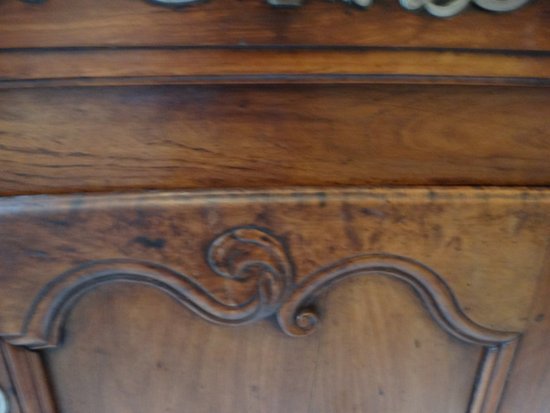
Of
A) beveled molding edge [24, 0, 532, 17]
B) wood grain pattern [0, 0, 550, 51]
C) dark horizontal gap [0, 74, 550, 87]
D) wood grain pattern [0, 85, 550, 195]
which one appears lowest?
wood grain pattern [0, 85, 550, 195]

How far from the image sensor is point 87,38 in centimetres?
25

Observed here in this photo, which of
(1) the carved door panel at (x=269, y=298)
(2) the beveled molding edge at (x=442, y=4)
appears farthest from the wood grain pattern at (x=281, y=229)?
(2) the beveled molding edge at (x=442, y=4)

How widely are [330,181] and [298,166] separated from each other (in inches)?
0.9

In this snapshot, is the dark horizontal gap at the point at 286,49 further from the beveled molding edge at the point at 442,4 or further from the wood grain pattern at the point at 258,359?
the wood grain pattern at the point at 258,359

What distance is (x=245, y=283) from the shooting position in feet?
1.09

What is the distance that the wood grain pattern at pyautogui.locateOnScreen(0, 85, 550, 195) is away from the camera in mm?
285

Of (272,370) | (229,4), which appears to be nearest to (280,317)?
(272,370)

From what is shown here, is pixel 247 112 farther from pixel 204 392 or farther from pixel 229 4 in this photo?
pixel 204 392

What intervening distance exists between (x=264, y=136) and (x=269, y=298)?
110mm

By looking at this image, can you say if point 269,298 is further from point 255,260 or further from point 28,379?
point 28,379

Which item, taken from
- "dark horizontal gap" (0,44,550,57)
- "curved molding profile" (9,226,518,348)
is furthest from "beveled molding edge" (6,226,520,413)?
"dark horizontal gap" (0,44,550,57)

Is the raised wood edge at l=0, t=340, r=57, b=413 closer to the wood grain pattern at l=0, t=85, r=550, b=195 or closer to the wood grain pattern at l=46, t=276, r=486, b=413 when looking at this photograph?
the wood grain pattern at l=46, t=276, r=486, b=413

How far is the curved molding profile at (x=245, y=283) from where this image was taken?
32 centimetres

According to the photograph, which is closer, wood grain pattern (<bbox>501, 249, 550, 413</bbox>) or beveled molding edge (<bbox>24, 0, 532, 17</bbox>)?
beveled molding edge (<bbox>24, 0, 532, 17</bbox>)
